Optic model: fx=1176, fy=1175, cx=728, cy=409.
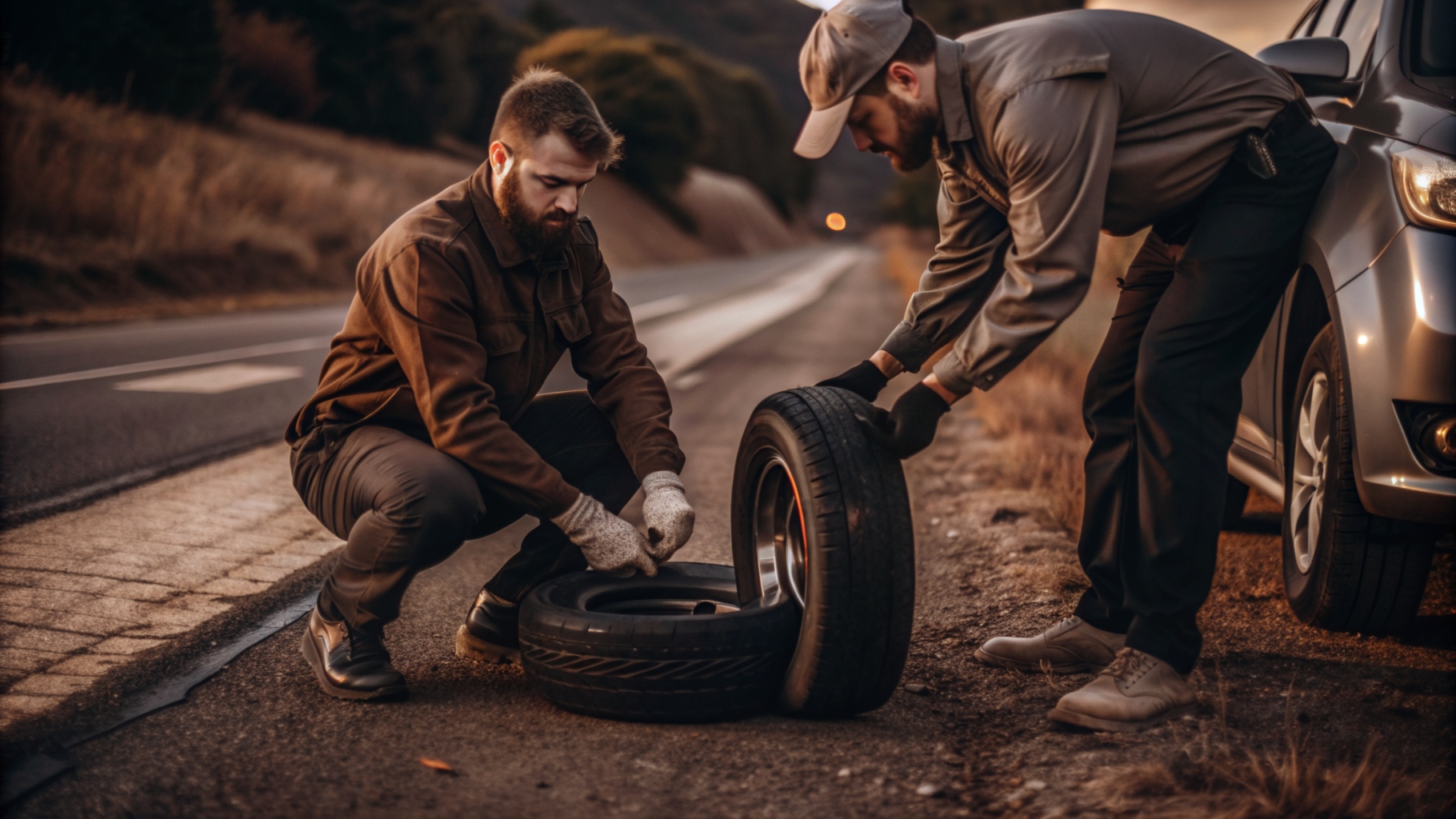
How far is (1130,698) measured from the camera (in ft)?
9.08

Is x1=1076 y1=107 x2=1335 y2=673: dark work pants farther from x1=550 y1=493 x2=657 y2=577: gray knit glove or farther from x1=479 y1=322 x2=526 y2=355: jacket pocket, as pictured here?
x1=479 y1=322 x2=526 y2=355: jacket pocket

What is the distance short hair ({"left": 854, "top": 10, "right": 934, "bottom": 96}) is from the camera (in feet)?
8.66

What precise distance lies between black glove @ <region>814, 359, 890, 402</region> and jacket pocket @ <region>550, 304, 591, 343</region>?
720 millimetres

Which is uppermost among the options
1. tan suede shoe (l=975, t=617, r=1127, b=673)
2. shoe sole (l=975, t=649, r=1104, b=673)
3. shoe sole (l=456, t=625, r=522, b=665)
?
tan suede shoe (l=975, t=617, r=1127, b=673)

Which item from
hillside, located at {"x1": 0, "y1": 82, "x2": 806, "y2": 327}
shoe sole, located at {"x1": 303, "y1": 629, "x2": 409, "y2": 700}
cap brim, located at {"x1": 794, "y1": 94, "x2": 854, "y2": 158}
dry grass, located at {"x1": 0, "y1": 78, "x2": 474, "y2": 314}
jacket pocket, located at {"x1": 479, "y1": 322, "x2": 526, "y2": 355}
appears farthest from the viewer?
dry grass, located at {"x1": 0, "y1": 78, "x2": 474, "y2": 314}

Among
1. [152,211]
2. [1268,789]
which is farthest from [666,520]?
[152,211]

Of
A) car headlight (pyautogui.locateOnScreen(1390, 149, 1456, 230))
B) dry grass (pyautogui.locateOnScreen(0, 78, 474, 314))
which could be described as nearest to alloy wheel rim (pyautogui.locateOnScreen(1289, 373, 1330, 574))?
car headlight (pyautogui.locateOnScreen(1390, 149, 1456, 230))

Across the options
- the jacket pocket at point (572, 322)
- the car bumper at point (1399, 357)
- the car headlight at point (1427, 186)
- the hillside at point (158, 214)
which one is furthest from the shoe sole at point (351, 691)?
the hillside at point (158, 214)

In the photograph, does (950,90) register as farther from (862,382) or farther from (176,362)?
(176,362)

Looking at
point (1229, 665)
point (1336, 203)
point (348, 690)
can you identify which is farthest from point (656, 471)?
point (1336, 203)

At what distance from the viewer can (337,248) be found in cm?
2225

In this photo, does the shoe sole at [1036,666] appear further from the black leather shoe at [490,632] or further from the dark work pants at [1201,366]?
the black leather shoe at [490,632]

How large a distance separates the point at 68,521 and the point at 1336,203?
4.53 m

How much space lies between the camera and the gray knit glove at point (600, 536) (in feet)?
10.1
